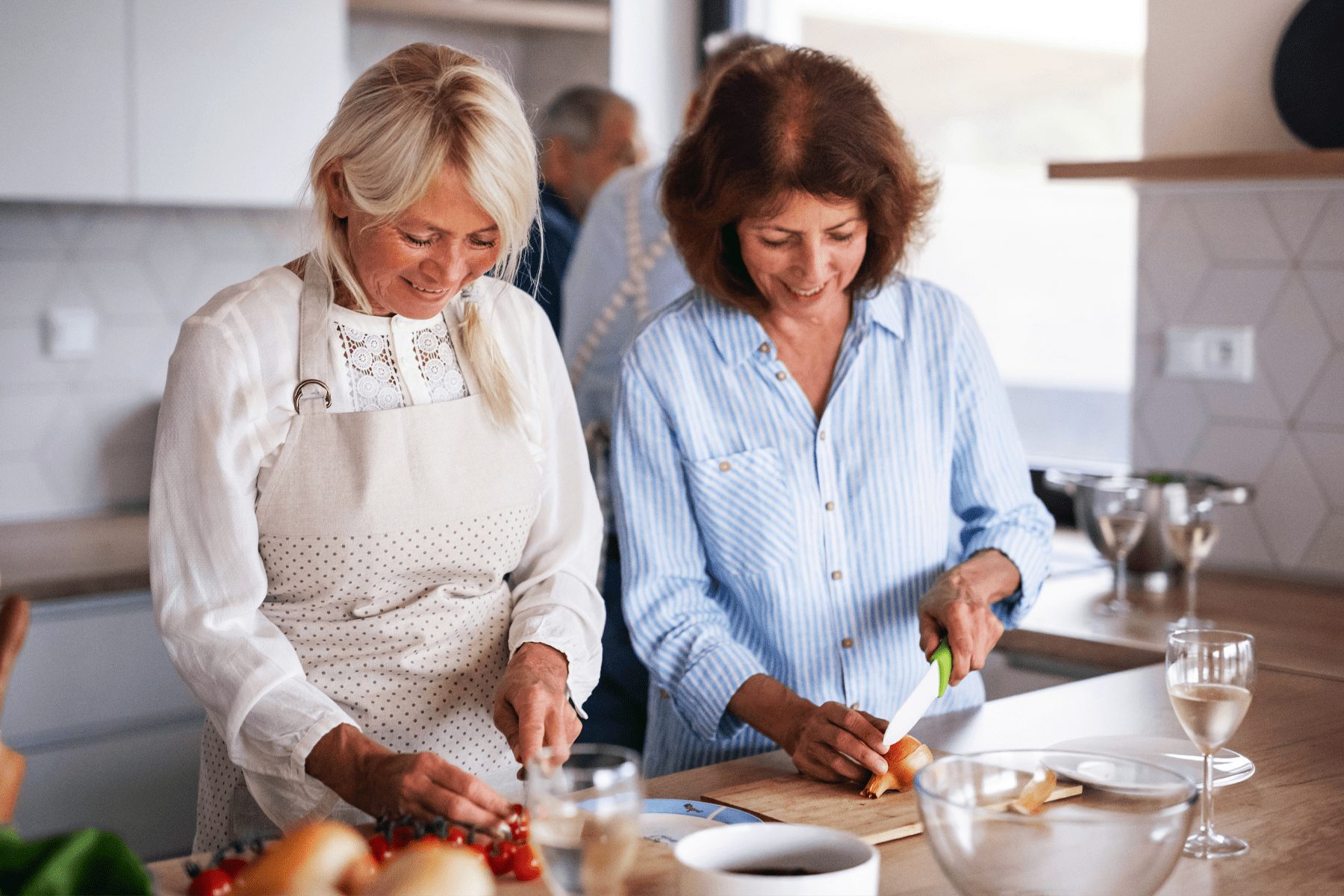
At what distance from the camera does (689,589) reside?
1.60 metres

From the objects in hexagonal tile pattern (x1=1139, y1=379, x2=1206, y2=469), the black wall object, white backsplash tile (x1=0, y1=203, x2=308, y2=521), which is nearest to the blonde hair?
the black wall object

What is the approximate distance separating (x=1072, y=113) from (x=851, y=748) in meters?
2.06

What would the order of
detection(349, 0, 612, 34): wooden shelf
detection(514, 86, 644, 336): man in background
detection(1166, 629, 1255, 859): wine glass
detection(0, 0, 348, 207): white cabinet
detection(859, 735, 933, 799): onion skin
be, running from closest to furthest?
detection(1166, 629, 1255, 859): wine glass < detection(859, 735, 933, 799): onion skin < detection(0, 0, 348, 207): white cabinet < detection(514, 86, 644, 336): man in background < detection(349, 0, 612, 34): wooden shelf

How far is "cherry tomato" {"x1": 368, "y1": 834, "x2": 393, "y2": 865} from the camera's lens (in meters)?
1.00

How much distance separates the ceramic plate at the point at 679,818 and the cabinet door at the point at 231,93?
6.85 feet

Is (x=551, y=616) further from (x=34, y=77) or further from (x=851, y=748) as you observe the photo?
(x=34, y=77)

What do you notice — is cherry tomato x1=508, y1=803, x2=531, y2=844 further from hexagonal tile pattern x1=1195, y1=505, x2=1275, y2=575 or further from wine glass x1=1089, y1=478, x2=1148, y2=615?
hexagonal tile pattern x1=1195, y1=505, x2=1275, y2=575

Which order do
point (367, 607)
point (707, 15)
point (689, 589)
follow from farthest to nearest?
point (707, 15), point (689, 589), point (367, 607)

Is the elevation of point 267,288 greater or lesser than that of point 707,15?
lesser

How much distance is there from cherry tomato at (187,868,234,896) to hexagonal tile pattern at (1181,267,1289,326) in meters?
2.04

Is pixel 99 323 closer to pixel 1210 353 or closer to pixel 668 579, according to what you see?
pixel 668 579

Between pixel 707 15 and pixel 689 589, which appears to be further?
pixel 707 15

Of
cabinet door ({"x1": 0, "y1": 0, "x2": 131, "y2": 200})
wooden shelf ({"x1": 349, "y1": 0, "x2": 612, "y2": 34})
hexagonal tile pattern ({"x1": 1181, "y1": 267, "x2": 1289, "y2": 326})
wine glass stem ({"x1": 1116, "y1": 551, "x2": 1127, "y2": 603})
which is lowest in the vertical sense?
wine glass stem ({"x1": 1116, "y1": 551, "x2": 1127, "y2": 603})

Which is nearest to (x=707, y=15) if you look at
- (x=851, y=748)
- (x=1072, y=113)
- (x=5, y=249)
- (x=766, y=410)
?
(x=1072, y=113)
